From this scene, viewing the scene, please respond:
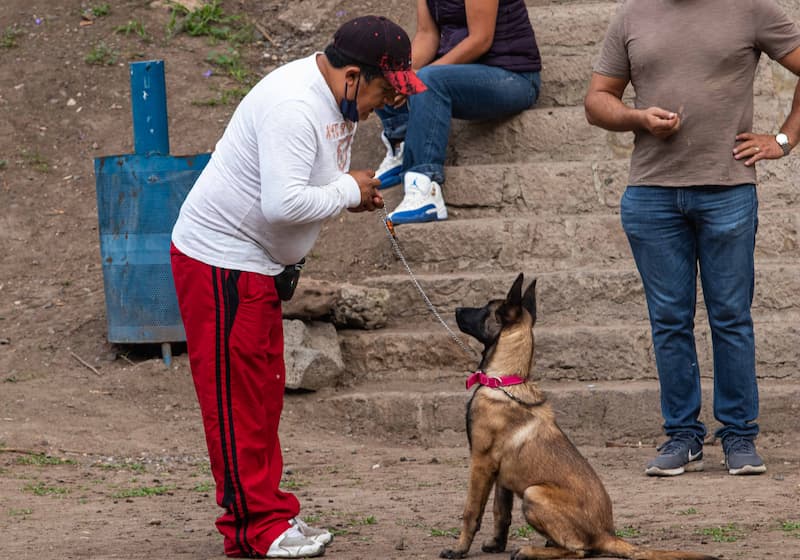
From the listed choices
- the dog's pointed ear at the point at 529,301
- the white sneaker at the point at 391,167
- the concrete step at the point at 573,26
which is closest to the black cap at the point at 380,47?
the dog's pointed ear at the point at 529,301

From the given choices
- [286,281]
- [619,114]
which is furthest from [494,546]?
[619,114]

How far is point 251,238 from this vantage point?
3982 millimetres

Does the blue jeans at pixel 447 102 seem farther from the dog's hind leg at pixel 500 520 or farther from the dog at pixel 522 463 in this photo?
the dog's hind leg at pixel 500 520

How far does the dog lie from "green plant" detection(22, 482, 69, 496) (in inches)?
88.0

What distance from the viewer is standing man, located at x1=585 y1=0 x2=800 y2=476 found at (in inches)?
204

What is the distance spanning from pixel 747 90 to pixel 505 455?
225 cm

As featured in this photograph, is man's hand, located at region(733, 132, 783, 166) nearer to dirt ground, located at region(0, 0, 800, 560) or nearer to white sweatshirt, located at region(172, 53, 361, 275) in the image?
dirt ground, located at region(0, 0, 800, 560)

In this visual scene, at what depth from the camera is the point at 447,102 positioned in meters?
7.56

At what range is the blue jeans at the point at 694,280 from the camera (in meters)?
5.26

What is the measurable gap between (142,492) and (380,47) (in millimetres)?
2769

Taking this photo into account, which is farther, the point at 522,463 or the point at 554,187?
the point at 554,187

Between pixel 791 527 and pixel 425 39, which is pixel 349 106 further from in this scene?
pixel 425 39

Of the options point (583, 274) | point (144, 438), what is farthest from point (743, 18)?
point (144, 438)

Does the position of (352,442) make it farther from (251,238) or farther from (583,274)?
(251,238)
